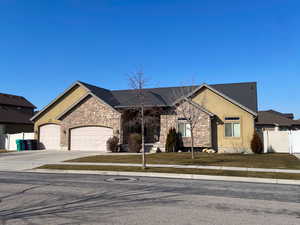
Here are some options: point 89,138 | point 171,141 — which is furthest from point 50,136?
point 171,141

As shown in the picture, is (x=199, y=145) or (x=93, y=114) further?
(x=93, y=114)

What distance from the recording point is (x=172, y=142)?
909 inches

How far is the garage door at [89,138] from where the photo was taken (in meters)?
25.0

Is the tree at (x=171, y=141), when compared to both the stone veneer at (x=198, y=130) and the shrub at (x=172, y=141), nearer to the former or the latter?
the shrub at (x=172, y=141)

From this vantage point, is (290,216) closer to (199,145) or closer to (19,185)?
(19,185)

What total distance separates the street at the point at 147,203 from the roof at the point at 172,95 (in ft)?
49.3

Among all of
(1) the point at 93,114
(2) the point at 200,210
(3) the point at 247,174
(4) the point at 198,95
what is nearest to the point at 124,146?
(1) the point at 93,114

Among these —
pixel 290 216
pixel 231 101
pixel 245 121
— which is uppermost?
pixel 231 101

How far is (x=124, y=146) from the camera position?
24250 mm

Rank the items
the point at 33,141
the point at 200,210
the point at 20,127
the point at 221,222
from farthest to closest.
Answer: the point at 20,127 → the point at 33,141 → the point at 200,210 → the point at 221,222

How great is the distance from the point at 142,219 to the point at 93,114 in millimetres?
20563

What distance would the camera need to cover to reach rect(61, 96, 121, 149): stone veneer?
24641 millimetres

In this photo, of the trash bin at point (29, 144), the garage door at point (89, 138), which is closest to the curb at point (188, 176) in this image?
the garage door at point (89, 138)

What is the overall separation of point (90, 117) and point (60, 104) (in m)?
5.51
